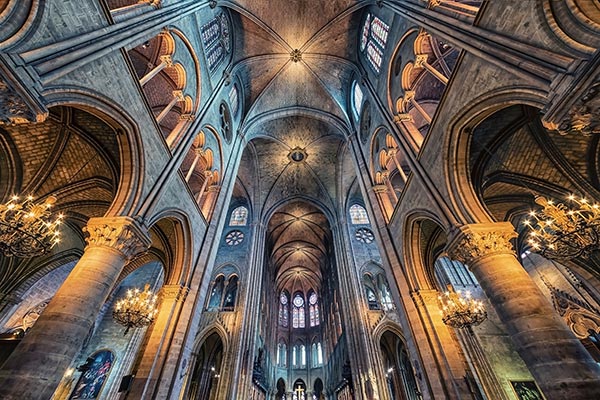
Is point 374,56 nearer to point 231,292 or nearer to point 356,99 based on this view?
point 356,99

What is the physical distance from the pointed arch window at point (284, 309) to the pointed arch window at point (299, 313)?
989 mm

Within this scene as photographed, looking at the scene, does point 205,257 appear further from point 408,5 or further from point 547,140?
point 547,140

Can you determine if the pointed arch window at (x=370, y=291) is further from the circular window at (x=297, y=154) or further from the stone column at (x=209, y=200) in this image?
the stone column at (x=209, y=200)

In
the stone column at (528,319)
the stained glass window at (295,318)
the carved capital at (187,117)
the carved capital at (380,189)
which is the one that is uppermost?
the stained glass window at (295,318)

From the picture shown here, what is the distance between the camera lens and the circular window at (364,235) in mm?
19984

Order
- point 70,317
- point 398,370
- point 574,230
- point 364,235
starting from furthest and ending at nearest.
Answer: point 364,235 < point 398,370 < point 574,230 < point 70,317

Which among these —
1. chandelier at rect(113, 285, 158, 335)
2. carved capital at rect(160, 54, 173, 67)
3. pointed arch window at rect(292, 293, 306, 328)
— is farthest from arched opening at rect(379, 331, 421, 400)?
carved capital at rect(160, 54, 173, 67)

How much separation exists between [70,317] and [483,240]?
7.85 metres

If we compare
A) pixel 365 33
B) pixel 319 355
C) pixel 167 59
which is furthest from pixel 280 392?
pixel 365 33

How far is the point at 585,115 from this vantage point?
11.8 ft

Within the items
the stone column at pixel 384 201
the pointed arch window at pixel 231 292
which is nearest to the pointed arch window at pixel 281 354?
the pointed arch window at pixel 231 292

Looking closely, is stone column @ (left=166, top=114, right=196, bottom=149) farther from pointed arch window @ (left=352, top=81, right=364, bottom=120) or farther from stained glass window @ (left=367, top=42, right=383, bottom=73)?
pointed arch window @ (left=352, top=81, right=364, bottom=120)

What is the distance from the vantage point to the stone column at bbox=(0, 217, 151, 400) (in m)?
3.77

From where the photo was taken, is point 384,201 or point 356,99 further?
point 356,99
